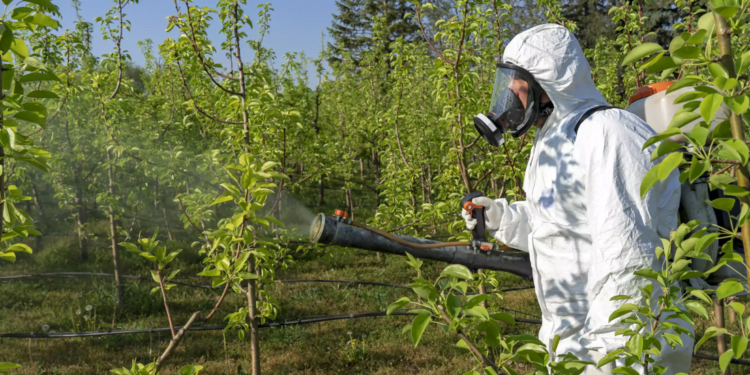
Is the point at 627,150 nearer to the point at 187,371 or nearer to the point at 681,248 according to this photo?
the point at 681,248

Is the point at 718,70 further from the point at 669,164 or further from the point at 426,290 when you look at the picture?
the point at 426,290

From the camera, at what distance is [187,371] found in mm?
1590

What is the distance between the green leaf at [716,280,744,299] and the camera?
2.97ft

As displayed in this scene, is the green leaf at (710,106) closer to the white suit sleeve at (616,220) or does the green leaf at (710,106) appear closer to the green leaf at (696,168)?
the green leaf at (696,168)

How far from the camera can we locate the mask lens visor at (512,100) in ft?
7.13

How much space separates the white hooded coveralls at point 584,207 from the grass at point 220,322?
2133mm

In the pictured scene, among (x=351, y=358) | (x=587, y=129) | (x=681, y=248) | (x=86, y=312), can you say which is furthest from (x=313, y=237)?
(x=86, y=312)

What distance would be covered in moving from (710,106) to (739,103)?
4cm

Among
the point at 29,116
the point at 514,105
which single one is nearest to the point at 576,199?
the point at 514,105

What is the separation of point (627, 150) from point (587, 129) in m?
0.19

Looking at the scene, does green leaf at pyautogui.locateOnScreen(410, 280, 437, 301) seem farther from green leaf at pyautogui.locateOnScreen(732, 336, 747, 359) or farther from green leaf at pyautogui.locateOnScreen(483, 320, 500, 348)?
green leaf at pyautogui.locateOnScreen(732, 336, 747, 359)

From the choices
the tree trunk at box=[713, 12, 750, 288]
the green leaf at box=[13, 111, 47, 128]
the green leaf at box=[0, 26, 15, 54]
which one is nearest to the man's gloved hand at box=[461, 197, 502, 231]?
the tree trunk at box=[713, 12, 750, 288]

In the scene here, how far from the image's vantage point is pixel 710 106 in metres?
0.85

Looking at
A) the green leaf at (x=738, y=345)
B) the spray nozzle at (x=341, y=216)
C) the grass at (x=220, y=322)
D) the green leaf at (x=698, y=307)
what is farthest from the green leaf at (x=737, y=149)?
the grass at (x=220, y=322)
